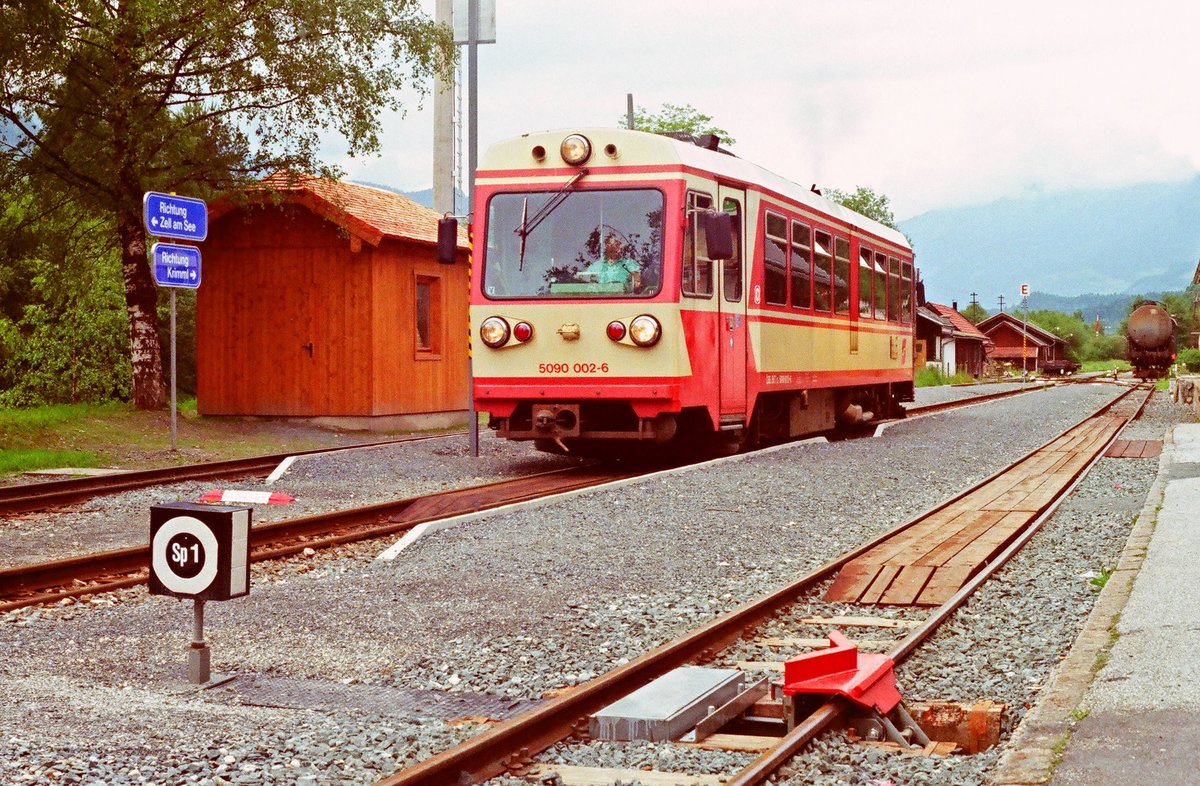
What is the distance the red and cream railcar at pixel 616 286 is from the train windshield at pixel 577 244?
0.04 feet

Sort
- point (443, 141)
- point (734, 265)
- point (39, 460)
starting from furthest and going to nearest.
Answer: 1. point (443, 141)
2. point (39, 460)
3. point (734, 265)

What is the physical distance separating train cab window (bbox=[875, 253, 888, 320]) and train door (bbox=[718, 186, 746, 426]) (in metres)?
6.34

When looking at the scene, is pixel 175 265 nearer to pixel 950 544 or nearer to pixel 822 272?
pixel 822 272

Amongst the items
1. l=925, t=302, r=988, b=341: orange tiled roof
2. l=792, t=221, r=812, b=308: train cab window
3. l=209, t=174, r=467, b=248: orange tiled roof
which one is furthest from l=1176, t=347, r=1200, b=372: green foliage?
l=792, t=221, r=812, b=308: train cab window

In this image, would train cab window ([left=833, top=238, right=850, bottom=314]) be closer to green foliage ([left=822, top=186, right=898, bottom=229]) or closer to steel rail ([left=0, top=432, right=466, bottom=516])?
steel rail ([left=0, top=432, right=466, bottom=516])

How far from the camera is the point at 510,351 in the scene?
45.6 ft

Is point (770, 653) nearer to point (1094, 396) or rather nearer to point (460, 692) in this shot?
point (460, 692)

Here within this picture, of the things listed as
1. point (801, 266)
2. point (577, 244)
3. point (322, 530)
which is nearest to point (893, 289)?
point (801, 266)

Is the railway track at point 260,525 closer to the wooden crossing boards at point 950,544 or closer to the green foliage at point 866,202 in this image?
the wooden crossing boards at point 950,544

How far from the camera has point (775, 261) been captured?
51.1 feet

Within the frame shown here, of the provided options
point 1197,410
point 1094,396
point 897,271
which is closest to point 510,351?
point 897,271

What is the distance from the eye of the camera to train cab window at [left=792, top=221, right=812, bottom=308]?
16.3 m

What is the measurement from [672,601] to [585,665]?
157cm

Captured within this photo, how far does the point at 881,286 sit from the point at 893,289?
1.09 meters
